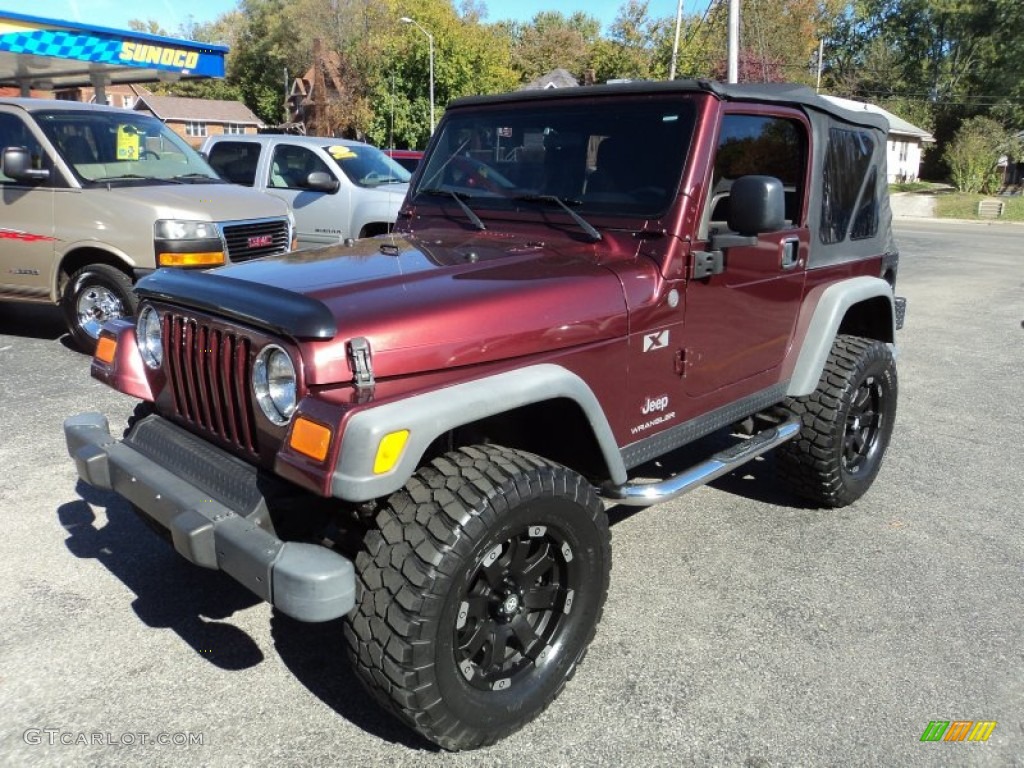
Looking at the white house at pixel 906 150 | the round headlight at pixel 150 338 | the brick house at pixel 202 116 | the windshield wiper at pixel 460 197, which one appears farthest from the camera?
the brick house at pixel 202 116

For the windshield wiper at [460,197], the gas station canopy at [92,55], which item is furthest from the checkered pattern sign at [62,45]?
the windshield wiper at [460,197]

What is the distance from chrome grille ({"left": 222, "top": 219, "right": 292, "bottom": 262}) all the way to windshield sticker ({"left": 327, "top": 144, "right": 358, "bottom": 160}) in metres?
2.78

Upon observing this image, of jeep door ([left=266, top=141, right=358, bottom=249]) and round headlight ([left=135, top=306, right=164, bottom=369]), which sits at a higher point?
jeep door ([left=266, top=141, right=358, bottom=249])

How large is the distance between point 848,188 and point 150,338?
346 cm

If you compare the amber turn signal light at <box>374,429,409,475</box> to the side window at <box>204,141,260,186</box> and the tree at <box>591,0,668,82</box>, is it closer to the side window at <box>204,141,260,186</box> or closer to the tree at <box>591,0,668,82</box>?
the side window at <box>204,141,260,186</box>

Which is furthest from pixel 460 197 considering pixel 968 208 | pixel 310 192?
pixel 968 208

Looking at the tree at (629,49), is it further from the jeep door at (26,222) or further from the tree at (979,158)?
the jeep door at (26,222)

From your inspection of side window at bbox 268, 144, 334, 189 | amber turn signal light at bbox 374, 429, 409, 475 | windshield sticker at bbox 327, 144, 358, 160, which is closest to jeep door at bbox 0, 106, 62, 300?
side window at bbox 268, 144, 334, 189

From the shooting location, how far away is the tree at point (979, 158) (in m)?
38.4

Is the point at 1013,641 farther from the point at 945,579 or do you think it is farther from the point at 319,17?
the point at 319,17

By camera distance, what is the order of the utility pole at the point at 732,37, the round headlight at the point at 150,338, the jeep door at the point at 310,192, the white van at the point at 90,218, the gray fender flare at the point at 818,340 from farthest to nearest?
the utility pole at the point at 732,37
the jeep door at the point at 310,192
the white van at the point at 90,218
the gray fender flare at the point at 818,340
the round headlight at the point at 150,338

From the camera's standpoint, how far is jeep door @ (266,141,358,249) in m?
9.79

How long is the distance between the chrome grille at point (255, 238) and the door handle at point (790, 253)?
4.67 m

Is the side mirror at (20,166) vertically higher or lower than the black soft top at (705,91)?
lower
